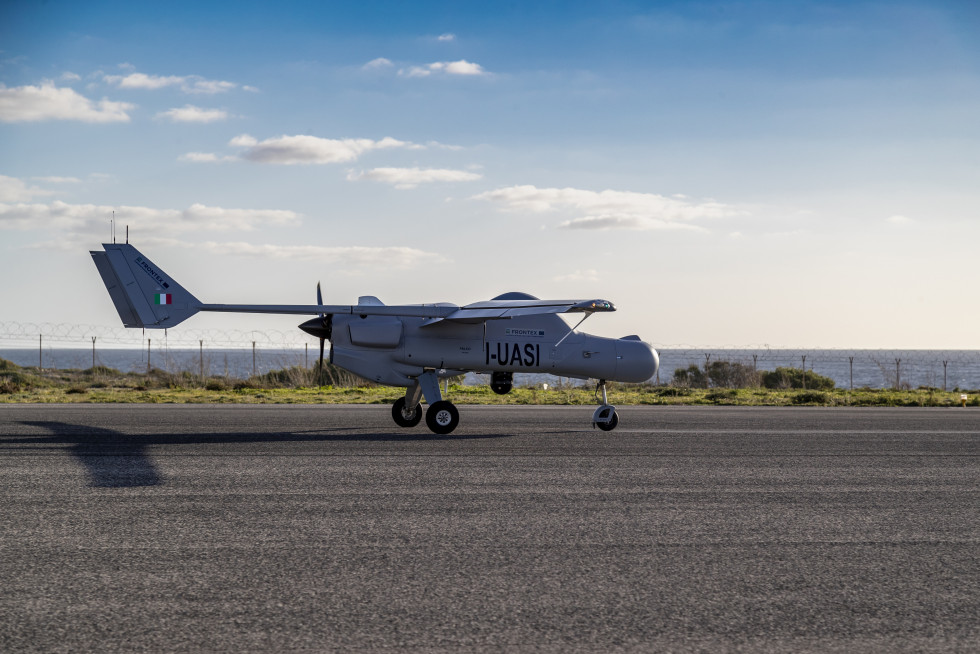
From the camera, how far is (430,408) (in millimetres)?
16781

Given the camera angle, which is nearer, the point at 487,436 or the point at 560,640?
the point at 560,640

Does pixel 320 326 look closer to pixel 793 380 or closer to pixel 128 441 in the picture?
pixel 128 441

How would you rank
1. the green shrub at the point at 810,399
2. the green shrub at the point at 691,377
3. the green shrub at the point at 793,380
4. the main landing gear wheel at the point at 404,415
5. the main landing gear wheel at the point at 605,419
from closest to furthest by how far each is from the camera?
1. the main landing gear wheel at the point at 605,419
2. the main landing gear wheel at the point at 404,415
3. the green shrub at the point at 810,399
4. the green shrub at the point at 793,380
5. the green shrub at the point at 691,377

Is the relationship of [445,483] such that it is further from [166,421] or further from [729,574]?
[166,421]

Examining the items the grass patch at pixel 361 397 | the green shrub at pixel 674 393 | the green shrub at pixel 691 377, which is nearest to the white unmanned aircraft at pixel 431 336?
the grass patch at pixel 361 397

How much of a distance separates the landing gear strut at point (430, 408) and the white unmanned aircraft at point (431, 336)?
0.02 metres

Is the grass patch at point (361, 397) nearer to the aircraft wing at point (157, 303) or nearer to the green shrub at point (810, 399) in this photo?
the green shrub at point (810, 399)

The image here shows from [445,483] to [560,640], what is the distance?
5697 millimetres

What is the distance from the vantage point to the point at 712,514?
839 centimetres

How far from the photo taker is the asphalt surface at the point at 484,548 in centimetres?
483

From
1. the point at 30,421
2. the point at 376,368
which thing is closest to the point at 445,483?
the point at 376,368

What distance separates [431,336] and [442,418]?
1705 mm

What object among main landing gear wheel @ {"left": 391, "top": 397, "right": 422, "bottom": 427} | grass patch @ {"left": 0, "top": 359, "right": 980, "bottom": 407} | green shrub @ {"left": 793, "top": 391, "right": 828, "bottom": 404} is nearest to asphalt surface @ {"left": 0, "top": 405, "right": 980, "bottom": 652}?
main landing gear wheel @ {"left": 391, "top": 397, "right": 422, "bottom": 427}

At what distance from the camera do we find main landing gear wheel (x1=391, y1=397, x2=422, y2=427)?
1825 cm
